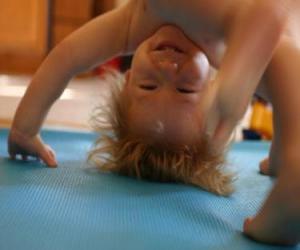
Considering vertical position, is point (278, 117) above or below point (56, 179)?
above

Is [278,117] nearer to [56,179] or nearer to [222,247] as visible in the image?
[222,247]

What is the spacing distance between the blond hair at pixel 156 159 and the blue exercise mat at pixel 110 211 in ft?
0.08

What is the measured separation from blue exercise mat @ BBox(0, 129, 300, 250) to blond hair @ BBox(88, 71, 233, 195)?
24 millimetres

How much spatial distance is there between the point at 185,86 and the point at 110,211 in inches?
9.3

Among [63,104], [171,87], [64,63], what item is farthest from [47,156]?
[63,104]

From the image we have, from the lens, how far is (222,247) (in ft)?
1.75

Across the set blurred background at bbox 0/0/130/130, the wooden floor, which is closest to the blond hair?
the wooden floor

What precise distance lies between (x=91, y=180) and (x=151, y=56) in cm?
21

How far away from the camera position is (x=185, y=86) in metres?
0.77

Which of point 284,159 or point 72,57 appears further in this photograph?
point 72,57

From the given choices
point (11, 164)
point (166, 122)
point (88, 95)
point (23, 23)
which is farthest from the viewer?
point (23, 23)

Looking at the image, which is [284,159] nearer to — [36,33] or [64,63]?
[64,63]

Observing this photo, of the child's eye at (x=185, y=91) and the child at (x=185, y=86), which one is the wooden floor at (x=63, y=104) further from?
the child's eye at (x=185, y=91)

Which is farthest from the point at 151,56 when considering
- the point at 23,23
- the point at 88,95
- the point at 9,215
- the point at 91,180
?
the point at 23,23
